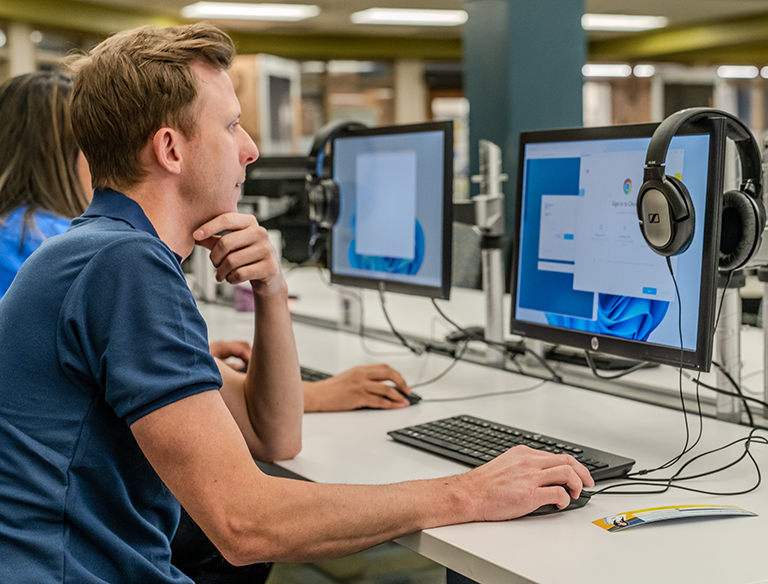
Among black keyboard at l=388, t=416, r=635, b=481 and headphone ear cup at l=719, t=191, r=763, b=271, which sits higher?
headphone ear cup at l=719, t=191, r=763, b=271

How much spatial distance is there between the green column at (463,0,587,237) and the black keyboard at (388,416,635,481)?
2.12m

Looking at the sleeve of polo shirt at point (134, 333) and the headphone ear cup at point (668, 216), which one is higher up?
the headphone ear cup at point (668, 216)

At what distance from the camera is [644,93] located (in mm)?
10445

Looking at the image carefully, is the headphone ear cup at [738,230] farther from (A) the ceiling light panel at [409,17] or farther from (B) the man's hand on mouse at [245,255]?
(A) the ceiling light panel at [409,17]

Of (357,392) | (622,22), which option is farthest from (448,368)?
(622,22)

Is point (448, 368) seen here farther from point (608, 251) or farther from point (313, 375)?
point (608, 251)

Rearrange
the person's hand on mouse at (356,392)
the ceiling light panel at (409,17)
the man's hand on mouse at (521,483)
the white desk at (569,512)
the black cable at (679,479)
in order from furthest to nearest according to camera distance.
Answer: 1. the ceiling light panel at (409,17)
2. the person's hand on mouse at (356,392)
3. the black cable at (679,479)
4. the man's hand on mouse at (521,483)
5. the white desk at (569,512)

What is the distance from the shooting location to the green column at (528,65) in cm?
338

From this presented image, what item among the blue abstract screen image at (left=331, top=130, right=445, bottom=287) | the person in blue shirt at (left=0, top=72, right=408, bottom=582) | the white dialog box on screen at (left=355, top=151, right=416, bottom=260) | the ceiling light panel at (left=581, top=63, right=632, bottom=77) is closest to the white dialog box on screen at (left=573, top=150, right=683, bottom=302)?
the blue abstract screen image at (left=331, top=130, right=445, bottom=287)

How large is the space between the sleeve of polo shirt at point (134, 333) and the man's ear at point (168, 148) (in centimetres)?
13

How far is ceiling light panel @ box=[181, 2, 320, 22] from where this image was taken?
799cm

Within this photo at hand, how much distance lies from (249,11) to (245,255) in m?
7.69

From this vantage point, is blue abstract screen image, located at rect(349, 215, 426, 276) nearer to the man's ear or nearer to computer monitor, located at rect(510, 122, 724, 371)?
computer monitor, located at rect(510, 122, 724, 371)

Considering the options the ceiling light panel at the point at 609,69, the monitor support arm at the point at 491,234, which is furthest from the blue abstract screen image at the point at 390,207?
the ceiling light panel at the point at 609,69
